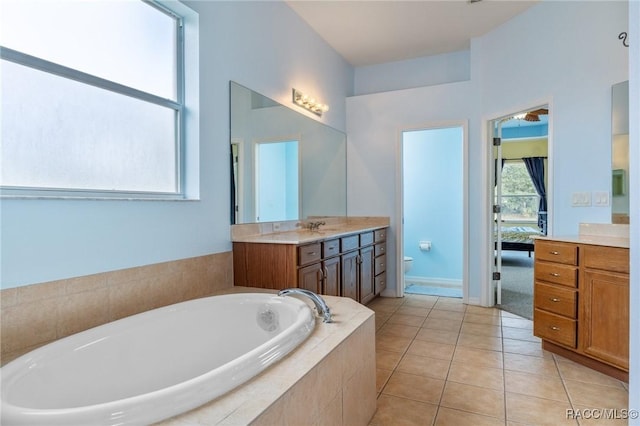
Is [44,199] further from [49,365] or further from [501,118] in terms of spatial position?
[501,118]

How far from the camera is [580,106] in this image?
9.27ft

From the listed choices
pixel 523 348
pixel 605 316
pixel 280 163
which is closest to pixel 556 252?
pixel 605 316

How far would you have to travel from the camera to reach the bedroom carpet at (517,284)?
3.74 m

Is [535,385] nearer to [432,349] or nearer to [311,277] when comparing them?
[432,349]

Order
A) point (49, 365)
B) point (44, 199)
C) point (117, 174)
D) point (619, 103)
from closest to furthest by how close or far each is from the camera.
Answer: point (49, 365)
point (44, 199)
point (117, 174)
point (619, 103)

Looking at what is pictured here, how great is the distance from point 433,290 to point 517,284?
120 centimetres

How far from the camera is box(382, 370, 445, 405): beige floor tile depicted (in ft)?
6.56

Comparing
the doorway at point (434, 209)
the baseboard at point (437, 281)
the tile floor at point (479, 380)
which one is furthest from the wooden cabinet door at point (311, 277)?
the baseboard at point (437, 281)

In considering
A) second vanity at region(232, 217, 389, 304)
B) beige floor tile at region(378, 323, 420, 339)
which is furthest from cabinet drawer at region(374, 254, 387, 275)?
beige floor tile at region(378, 323, 420, 339)

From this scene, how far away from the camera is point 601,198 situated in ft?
8.77

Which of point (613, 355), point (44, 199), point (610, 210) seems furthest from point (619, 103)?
point (44, 199)

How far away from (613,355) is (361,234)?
2.06 meters

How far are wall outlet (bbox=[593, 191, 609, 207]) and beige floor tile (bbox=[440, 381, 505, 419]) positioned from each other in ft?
5.50

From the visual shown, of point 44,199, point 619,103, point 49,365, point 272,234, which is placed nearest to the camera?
point 49,365
